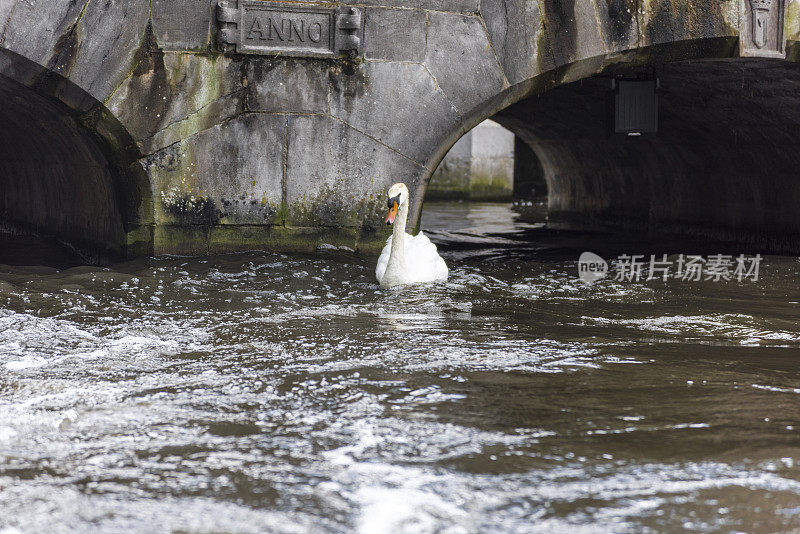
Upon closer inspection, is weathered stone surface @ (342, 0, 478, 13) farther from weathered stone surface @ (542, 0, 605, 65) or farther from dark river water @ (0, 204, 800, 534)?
dark river water @ (0, 204, 800, 534)

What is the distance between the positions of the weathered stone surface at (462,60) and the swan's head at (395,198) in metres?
1.07

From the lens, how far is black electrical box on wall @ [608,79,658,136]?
8.96m

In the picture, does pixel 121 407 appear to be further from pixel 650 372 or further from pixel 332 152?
pixel 332 152

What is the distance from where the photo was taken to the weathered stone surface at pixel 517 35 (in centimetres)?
743

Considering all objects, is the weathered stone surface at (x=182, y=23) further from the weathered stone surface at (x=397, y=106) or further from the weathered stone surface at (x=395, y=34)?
the weathered stone surface at (x=395, y=34)

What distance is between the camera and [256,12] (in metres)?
7.10

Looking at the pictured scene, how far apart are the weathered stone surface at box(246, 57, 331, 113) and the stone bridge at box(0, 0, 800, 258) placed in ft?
Result: 0.04

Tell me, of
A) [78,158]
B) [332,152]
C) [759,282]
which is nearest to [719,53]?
[759,282]

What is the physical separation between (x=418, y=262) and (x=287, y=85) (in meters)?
1.81

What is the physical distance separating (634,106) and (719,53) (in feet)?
3.86

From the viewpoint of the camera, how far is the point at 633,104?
29.5ft

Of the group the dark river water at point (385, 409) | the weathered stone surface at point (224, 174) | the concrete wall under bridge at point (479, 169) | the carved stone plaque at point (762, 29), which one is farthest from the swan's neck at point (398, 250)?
the concrete wall under bridge at point (479, 169)
